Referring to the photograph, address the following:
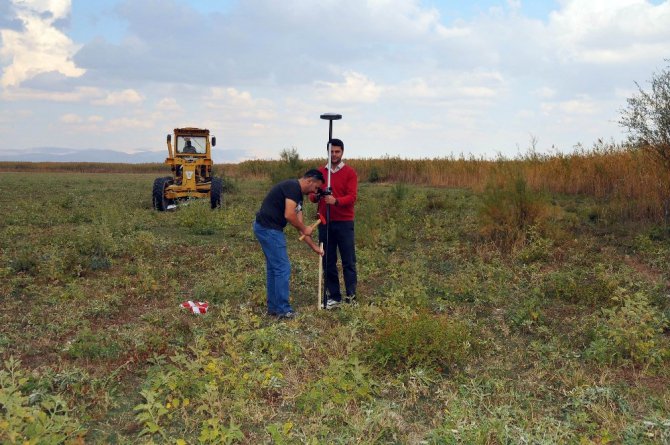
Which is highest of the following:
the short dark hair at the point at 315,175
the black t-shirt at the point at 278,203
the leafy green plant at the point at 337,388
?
the short dark hair at the point at 315,175

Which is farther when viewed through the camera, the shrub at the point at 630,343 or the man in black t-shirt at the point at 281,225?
the man in black t-shirt at the point at 281,225

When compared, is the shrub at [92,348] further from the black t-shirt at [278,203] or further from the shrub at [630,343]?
the shrub at [630,343]

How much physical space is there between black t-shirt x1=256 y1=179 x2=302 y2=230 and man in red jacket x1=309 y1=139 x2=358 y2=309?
359mm

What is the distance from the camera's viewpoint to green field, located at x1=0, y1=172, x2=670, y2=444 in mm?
4012

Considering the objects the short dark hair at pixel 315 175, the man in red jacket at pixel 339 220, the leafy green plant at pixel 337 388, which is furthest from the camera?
the man in red jacket at pixel 339 220

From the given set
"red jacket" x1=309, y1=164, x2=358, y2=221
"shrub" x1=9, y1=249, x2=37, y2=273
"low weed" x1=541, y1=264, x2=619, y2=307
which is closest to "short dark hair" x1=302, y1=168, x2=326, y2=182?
"red jacket" x1=309, y1=164, x2=358, y2=221

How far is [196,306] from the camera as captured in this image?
6.79m

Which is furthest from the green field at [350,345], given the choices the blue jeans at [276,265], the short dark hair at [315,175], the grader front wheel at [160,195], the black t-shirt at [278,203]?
the grader front wheel at [160,195]

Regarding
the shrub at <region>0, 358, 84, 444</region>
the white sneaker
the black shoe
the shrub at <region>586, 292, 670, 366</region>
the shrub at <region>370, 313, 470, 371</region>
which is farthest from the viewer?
the white sneaker

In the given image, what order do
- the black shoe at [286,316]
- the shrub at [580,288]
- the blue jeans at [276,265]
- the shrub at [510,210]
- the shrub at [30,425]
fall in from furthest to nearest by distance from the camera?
the shrub at [510,210], the shrub at [580,288], the black shoe at [286,316], the blue jeans at [276,265], the shrub at [30,425]

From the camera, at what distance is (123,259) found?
9.50 meters

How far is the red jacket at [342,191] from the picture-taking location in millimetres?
6598

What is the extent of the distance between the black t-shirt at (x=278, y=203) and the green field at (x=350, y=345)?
1.01 meters

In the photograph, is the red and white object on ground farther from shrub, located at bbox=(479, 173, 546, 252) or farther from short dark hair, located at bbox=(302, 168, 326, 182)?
shrub, located at bbox=(479, 173, 546, 252)
